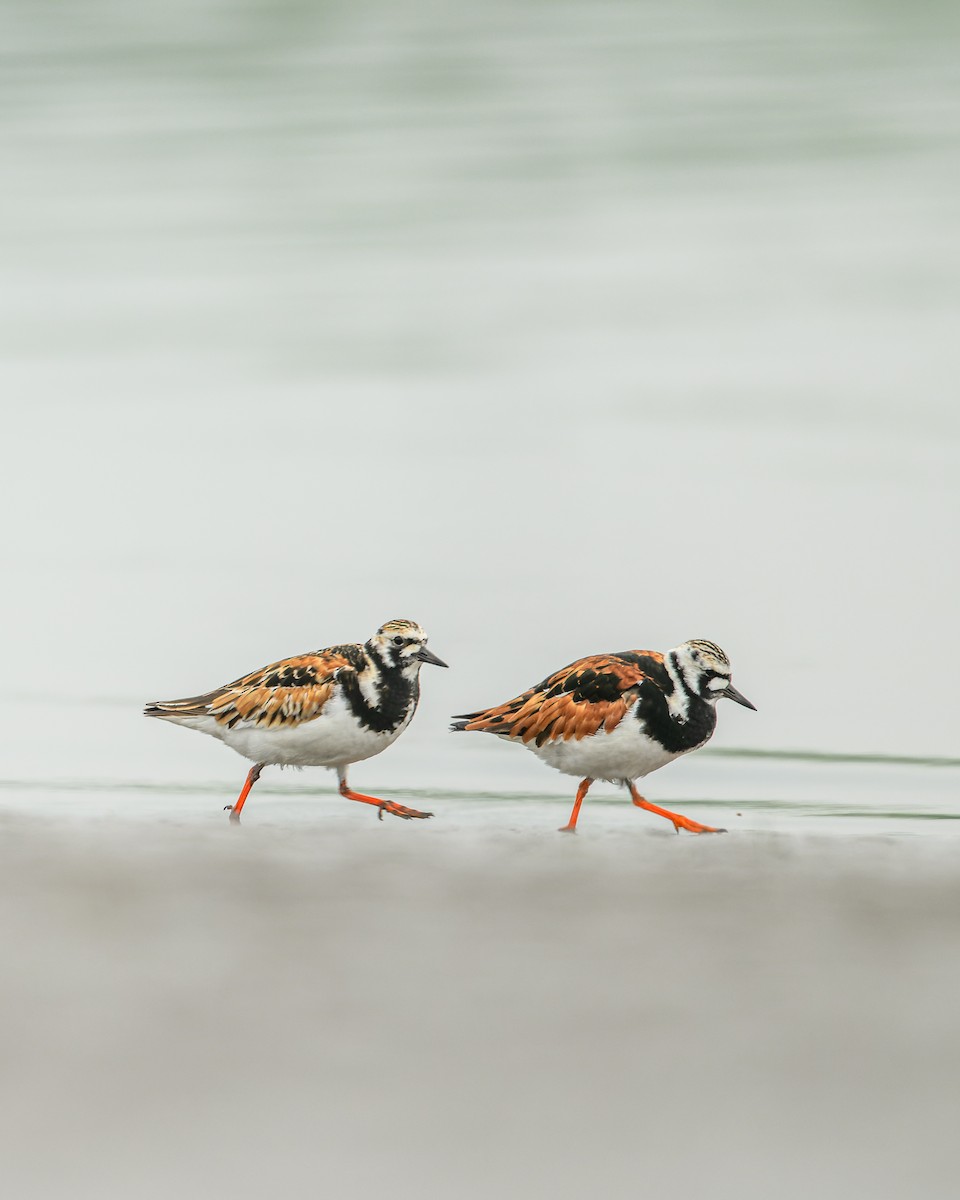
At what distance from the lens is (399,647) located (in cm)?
339

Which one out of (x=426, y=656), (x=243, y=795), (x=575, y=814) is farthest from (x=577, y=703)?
(x=243, y=795)

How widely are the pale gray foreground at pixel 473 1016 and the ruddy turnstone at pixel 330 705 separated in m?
0.32

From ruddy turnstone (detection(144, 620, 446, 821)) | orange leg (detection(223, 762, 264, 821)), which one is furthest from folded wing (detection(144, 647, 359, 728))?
orange leg (detection(223, 762, 264, 821))

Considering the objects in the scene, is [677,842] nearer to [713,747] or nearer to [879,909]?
[879,909]

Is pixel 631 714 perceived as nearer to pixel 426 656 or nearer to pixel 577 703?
pixel 577 703

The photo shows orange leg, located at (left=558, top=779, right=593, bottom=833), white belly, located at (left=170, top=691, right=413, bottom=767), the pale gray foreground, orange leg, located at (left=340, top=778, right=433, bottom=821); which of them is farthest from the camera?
orange leg, located at (left=340, top=778, right=433, bottom=821)

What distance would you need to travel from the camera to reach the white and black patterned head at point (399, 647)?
3.39 metres

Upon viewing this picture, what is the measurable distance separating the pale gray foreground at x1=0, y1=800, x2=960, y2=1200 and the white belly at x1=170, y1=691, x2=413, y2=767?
309mm

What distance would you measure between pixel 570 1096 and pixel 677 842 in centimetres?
87

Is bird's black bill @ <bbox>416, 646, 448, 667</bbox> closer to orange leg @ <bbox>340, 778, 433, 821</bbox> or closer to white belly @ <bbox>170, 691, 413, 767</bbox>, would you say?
white belly @ <bbox>170, 691, 413, 767</bbox>

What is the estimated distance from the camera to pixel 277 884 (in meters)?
2.83

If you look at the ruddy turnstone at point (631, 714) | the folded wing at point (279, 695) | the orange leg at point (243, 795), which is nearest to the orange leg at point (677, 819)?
the ruddy turnstone at point (631, 714)

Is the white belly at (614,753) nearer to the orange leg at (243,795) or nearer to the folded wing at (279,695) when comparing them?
the folded wing at (279,695)

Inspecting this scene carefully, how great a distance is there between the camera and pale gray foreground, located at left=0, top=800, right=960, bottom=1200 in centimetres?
219
